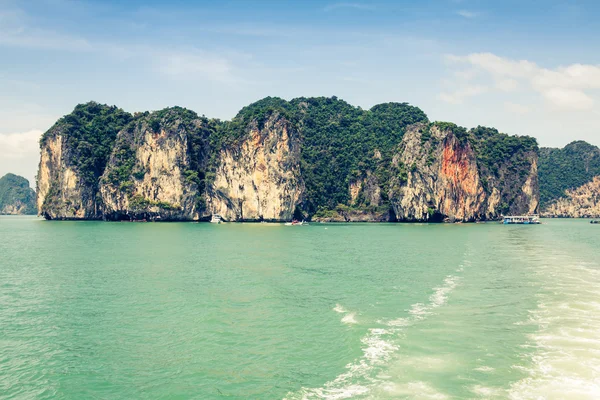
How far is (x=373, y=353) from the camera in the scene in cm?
1480

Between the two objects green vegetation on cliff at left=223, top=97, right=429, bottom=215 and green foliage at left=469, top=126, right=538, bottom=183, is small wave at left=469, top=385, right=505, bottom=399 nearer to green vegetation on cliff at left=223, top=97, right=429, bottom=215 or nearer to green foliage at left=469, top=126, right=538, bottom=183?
green vegetation on cliff at left=223, top=97, right=429, bottom=215

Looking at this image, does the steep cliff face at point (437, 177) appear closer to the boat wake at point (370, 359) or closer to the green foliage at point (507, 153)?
the green foliage at point (507, 153)

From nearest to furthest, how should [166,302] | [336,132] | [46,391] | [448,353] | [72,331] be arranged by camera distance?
[46,391] < [448,353] < [72,331] < [166,302] < [336,132]

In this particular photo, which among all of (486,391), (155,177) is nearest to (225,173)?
(155,177)

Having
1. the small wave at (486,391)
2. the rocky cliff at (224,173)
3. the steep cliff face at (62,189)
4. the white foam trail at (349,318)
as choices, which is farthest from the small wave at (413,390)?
the steep cliff face at (62,189)

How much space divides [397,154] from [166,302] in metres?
113

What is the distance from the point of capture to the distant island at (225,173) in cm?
11819

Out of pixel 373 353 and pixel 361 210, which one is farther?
pixel 361 210

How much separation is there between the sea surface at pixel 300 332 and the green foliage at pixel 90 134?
332 feet

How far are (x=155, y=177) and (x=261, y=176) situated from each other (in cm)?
2868

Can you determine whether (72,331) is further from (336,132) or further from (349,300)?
(336,132)

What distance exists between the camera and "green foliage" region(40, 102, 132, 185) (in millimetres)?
125000

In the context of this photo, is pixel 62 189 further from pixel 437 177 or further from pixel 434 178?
pixel 437 177

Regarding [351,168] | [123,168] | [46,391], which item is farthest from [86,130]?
[46,391]
